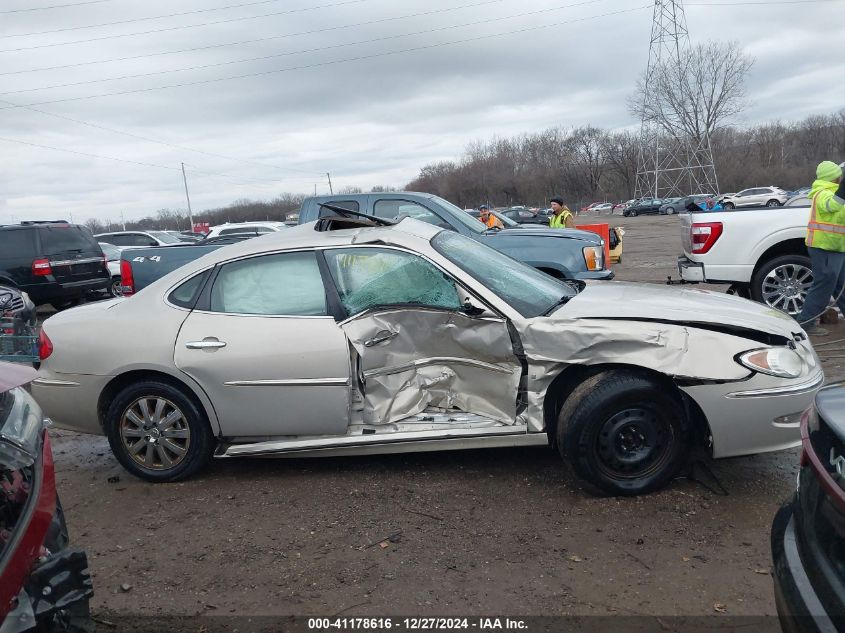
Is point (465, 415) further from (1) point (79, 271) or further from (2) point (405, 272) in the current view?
(1) point (79, 271)

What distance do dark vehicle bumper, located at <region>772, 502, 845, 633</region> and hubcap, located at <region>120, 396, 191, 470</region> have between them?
136 inches

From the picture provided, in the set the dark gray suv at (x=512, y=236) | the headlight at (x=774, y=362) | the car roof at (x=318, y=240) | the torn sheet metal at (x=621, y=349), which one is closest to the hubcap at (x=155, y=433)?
the car roof at (x=318, y=240)

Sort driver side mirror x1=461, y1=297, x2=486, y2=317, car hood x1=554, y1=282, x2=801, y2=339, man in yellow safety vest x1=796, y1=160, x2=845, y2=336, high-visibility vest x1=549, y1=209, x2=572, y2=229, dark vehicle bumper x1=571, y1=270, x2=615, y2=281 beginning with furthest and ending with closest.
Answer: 1. high-visibility vest x1=549, y1=209, x2=572, y2=229
2. dark vehicle bumper x1=571, y1=270, x2=615, y2=281
3. man in yellow safety vest x1=796, y1=160, x2=845, y2=336
4. driver side mirror x1=461, y1=297, x2=486, y2=317
5. car hood x1=554, y1=282, x2=801, y2=339

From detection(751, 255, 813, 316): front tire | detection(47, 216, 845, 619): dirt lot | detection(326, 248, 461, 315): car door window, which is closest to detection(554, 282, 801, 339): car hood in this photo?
detection(326, 248, 461, 315): car door window

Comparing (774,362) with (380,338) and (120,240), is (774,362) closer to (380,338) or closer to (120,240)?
(380,338)

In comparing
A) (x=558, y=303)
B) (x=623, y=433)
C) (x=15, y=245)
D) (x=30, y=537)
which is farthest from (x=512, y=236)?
(x=15, y=245)

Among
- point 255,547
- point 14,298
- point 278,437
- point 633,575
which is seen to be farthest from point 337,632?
point 14,298

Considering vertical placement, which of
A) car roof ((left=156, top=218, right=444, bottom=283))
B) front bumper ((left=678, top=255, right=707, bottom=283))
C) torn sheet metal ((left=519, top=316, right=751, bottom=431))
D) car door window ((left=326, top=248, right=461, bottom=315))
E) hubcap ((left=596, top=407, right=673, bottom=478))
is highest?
car roof ((left=156, top=218, right=444, bottom=283))

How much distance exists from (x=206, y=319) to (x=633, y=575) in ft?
9.71

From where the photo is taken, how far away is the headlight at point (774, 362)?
146 inches

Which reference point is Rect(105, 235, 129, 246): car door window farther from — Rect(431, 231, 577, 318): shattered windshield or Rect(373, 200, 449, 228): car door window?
Rect(431, 231, 577, 318): shattered windshield

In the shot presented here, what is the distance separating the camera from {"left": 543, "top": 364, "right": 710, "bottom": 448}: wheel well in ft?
12.7

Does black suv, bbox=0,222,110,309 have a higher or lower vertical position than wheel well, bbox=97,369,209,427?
higher

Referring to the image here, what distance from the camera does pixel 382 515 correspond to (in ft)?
12.9
